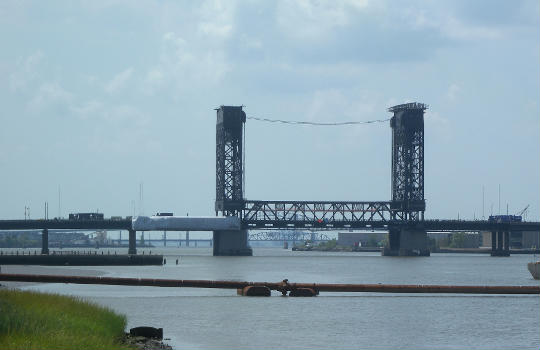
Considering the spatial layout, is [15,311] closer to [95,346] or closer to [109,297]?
[95,346]

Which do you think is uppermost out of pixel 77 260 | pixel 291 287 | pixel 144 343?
pixel 291 287

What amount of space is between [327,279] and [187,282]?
35.6 m

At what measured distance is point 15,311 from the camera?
38062 millimetres

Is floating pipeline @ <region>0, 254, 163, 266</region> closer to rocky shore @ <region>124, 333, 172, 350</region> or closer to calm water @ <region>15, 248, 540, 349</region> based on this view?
calm water @ <region>15, 248, 540, 349</region>

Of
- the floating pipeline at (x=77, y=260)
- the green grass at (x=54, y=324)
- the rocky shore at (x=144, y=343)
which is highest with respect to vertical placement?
the green grass at (x=54, y=324)

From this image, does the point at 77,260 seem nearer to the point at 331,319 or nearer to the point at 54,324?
the point at 331,319

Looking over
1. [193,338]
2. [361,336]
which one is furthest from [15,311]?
[361,336]

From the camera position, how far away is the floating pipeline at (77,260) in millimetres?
163250

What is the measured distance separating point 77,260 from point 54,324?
131101 millimetres

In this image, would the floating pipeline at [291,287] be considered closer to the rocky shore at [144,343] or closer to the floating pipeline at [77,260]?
the rocky shore at [144,343]

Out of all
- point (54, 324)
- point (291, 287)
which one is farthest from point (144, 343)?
point (291, 287)

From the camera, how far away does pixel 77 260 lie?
168 metres

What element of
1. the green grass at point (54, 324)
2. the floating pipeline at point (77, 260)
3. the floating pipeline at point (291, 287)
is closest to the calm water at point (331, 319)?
the floating pipeline at point (291, 287)

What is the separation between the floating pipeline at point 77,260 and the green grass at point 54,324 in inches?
4559
